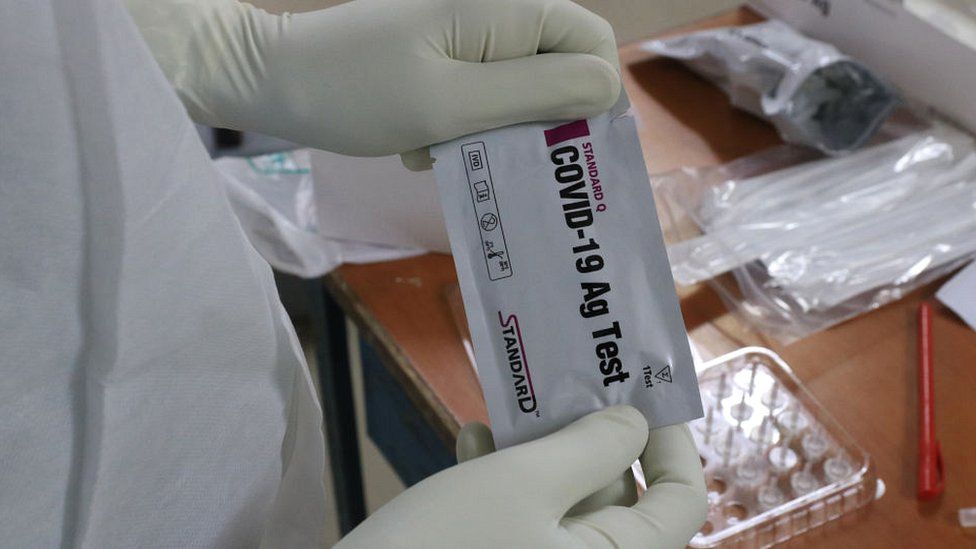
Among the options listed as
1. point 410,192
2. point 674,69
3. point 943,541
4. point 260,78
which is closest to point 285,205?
point 410,192

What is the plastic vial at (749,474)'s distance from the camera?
770mm

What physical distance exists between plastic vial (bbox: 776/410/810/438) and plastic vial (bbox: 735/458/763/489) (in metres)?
0.04

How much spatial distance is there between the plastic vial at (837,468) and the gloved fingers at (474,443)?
297mm

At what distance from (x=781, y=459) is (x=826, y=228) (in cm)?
27

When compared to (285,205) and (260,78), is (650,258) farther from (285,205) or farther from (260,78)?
(285,205)

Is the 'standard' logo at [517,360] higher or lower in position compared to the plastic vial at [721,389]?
higher

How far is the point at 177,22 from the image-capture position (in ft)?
2.17

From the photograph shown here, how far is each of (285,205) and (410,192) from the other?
0.19m

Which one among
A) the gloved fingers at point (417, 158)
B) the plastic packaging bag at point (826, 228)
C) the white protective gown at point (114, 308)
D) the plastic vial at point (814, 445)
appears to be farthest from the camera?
the plastic packaging bag at point (826, 228)

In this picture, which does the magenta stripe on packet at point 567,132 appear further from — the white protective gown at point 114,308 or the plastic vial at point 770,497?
the plastic vial at point 770,497

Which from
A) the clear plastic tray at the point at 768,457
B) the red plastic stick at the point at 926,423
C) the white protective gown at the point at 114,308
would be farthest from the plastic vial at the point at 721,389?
the white protective gown at the point at 114,308

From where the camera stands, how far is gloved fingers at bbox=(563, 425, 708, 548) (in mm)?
573

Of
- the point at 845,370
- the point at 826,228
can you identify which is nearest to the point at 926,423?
the point at 845,370

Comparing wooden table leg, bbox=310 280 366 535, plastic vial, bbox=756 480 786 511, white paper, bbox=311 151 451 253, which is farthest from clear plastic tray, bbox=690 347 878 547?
wooden table leg, bbox=310 280 366 535
